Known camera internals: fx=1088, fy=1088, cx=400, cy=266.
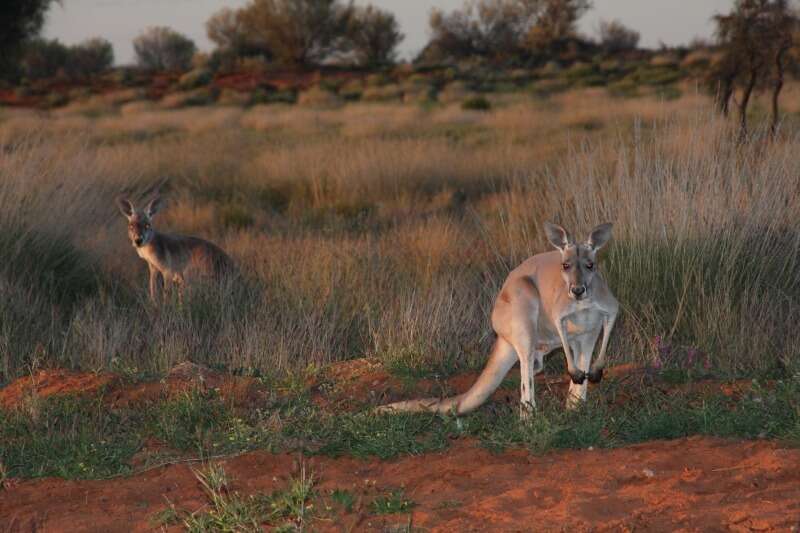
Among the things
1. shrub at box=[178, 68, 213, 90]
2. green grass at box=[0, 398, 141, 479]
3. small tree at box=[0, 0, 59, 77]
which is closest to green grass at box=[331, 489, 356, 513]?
green grass at box=[0, 398, 141, 479]

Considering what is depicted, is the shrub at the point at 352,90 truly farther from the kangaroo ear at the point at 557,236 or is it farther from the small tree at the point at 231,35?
the kangaroo ear at the point at 557,236

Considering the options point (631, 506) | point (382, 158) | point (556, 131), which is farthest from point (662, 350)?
point (556, 131)

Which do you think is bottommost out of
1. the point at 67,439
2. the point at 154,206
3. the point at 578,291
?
the point at 67,439

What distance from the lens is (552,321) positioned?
551 cm

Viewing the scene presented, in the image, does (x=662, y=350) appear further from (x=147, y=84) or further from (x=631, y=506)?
(x=147, y=84)

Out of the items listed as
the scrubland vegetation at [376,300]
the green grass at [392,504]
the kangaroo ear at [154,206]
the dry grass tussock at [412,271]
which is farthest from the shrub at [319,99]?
the green grass at [392,504]

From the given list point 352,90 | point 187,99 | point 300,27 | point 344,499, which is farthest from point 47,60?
point 344,499

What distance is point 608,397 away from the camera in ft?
19.6

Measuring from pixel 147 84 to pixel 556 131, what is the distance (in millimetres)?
28460

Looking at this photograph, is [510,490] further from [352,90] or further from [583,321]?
[352,90]

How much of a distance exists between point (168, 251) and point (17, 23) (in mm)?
10371

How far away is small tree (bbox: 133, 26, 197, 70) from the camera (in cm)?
5984

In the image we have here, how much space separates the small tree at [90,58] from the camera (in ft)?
179

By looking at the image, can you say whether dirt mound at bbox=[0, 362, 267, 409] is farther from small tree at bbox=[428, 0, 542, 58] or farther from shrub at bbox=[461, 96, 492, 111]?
small tree at bbox=[428, 0, 542, 58]
